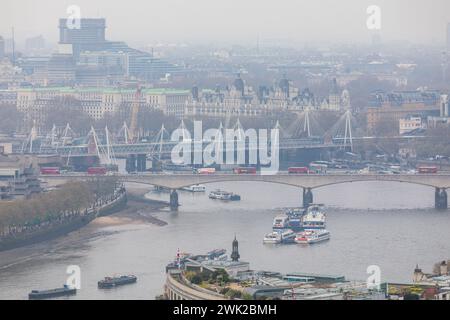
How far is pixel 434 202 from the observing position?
27.3 m

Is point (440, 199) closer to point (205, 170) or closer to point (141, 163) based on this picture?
point (205, 170)

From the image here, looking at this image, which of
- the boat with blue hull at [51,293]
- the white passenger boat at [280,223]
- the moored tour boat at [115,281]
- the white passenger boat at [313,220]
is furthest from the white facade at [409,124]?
the boat with blue hull at [51,293]

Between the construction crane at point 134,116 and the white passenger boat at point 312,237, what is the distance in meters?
12.4

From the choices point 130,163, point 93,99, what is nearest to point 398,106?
point 93,99

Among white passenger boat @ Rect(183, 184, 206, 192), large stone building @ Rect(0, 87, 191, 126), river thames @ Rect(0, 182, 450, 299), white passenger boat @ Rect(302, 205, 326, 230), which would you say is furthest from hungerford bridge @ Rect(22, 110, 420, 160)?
white passenger boat @ Rect(302, 205, 326, 230)

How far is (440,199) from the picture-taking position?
26.8 m

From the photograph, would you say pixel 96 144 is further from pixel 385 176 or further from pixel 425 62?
pixel 425 62

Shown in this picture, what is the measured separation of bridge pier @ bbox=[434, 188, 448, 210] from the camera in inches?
1048

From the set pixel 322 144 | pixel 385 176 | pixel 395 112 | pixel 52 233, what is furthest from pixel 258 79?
pixel 52 233

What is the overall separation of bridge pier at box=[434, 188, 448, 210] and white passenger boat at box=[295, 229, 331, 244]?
11.7 ft

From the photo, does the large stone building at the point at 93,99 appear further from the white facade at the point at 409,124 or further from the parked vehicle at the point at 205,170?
the parked vehicle at the point at 205,170

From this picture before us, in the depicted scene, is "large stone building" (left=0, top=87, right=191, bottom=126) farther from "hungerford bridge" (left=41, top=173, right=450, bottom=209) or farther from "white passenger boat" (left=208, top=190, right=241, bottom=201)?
"hungerford bridge" (left=41, top=173, right=450, bottom=209)

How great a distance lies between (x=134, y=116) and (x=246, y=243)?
17.8m

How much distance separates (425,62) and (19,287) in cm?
3963
